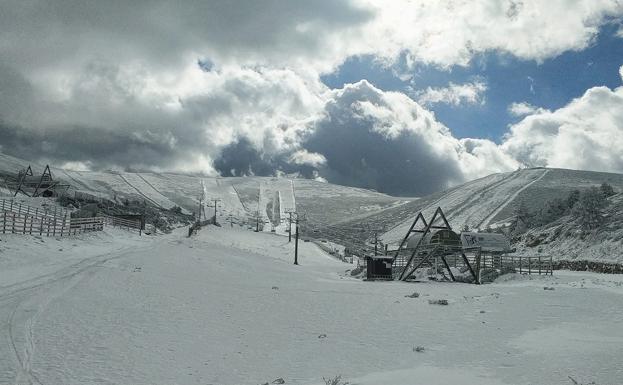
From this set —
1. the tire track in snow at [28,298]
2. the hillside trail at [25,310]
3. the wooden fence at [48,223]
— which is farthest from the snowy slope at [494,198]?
the hillside trail at [25,310]

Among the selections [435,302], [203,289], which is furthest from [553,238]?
[203,289]

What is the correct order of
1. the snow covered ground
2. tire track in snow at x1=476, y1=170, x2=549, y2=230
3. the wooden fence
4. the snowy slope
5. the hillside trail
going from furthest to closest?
the snowy slope, tire track in snow at x1=476, y1=170, x2=549, y2=230, the wooden fence, the snow covered ground, the hillside trail

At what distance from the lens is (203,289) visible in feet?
84.9

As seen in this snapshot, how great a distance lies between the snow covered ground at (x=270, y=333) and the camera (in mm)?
10594

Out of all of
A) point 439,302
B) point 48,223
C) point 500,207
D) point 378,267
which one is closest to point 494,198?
point 500,207

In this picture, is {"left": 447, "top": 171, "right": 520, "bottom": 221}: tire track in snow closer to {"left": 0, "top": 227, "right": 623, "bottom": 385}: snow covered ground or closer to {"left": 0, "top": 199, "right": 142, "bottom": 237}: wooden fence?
{"left": 0, "top": 199, "right": 142, "bottom": 237}: wooden fence

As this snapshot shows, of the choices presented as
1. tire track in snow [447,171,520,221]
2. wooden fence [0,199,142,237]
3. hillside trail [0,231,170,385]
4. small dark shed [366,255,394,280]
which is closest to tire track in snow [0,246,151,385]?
hillside trail [0,231,170,385]

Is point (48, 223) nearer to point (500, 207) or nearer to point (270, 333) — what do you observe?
point (270, 333)

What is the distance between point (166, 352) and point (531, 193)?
171 m

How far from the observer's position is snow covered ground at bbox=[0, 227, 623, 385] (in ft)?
34.8

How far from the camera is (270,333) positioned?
1590cm

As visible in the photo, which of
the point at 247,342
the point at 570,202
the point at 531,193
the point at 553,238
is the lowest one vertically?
the point at 247,342

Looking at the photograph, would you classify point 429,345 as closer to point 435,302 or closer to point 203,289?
point 435,302

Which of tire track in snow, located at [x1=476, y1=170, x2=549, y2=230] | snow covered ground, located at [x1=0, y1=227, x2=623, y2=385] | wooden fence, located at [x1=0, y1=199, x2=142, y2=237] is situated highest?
tire track in snow, located at [x1=476, y1=170, x2=549, y2=230]
